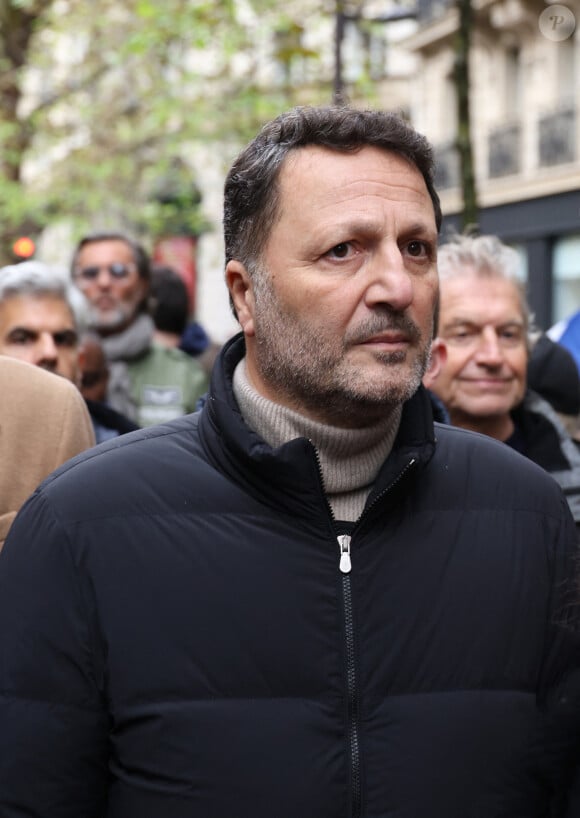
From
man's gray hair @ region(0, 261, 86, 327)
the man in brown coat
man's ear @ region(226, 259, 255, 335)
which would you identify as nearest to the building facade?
man's gray hair @ region(0, 261, 86, 327)

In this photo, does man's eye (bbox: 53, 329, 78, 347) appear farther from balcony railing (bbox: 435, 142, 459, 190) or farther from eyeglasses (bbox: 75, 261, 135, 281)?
balcony railing (bbox: 435, 142, 459, 190)

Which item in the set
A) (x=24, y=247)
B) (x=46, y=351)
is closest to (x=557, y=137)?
(x=24, y=247)

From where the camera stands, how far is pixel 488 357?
434 centimetres

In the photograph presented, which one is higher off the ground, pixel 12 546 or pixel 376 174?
pixel 376 174

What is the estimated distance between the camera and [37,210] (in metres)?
20.4

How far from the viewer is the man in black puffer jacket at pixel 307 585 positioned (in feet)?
7.59

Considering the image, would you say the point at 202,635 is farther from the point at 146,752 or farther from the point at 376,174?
the point at 376,174

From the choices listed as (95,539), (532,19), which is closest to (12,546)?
(95,539)

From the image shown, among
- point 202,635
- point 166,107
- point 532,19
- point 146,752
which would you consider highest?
point 532,19

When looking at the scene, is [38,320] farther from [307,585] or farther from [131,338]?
[307,585]

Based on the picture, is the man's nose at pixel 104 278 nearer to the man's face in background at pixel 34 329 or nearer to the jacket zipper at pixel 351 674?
the man's face in background at pixel 34 329

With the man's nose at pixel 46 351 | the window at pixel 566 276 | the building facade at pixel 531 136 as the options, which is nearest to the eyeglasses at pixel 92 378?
the man's nose at pixel 46 351

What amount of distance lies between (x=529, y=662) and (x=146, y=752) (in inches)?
26.3

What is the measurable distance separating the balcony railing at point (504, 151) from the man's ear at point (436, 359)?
21742 mm
